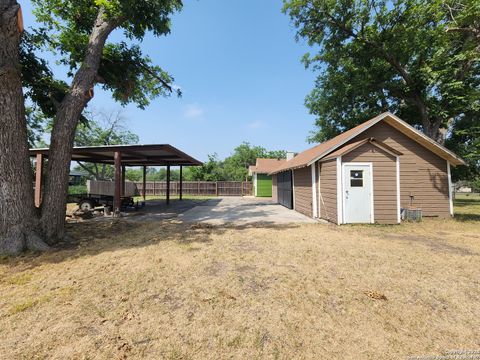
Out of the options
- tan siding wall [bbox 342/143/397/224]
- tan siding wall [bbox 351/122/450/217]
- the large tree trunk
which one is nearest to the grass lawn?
the large tree trunk

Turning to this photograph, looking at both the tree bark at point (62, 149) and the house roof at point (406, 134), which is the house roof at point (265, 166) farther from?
the tree bark at point (62, 149)

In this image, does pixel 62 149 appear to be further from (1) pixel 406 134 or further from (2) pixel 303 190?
(1) pixel 406 134

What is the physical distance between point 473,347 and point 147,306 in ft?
11.2

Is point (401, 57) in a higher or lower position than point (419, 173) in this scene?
higher

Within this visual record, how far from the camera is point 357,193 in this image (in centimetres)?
878

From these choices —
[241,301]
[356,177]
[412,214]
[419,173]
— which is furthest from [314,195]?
[241,301]

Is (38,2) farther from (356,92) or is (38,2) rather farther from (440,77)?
(440,77)

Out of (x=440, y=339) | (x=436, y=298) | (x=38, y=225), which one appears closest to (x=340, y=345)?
(x=440, y=339)

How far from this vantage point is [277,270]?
419 centimetres

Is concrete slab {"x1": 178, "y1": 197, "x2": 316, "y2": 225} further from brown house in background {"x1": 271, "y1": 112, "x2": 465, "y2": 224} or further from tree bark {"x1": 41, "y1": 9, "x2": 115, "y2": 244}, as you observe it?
tree bark {"x1": 41, "y1": 9, "x2": 115, "y2": 244}

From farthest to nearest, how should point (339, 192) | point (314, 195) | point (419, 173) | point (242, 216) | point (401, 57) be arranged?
point (401, 57) < point (242, 216) < point (314, 195) < point (419, 173) < point (339, 192)

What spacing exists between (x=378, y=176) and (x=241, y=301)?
7.81 meters

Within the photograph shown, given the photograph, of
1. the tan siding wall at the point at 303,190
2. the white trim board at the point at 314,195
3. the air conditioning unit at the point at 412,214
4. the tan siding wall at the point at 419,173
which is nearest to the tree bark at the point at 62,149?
the white trim board at the point at 314,195

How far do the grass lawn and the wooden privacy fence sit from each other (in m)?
21.7
